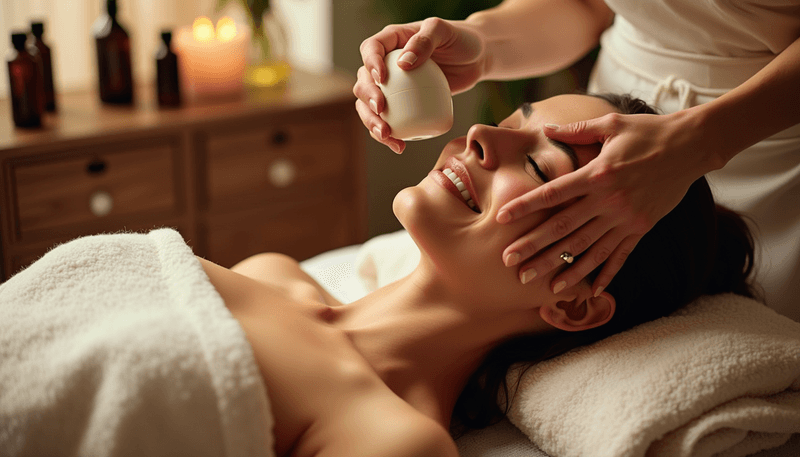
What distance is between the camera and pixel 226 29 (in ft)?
7.48

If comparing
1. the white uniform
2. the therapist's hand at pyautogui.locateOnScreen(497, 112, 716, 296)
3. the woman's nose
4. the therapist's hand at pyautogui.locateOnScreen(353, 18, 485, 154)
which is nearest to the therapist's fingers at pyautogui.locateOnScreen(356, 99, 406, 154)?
the therapist's hand at pyautogui.locateOnScreen(353, 18, 485, 154)

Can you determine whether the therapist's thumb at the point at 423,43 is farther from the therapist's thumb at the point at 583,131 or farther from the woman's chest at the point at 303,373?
the woman's chest at the point at 303,373

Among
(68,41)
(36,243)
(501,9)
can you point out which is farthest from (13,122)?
(501,9)

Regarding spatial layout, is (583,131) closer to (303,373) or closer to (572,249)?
(572,249)

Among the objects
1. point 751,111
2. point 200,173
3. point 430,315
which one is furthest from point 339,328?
point 200,173

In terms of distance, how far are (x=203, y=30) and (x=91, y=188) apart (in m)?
0.59

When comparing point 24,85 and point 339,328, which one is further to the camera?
point 24,85

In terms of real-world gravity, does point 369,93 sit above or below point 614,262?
above

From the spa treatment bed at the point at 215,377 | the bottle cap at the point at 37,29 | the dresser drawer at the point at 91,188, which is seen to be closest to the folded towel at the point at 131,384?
the spa treatment bed at the point at 215,377

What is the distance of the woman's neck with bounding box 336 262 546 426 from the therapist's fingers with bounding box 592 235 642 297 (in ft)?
0.46

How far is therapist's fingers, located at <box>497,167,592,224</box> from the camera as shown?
3.19 ft

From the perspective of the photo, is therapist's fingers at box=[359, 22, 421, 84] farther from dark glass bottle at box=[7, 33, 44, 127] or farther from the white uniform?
dark glass bottle at box=[7, 33, 44, 127]

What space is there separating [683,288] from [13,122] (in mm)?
1732

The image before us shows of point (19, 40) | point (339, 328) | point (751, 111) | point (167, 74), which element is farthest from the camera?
point (167, 74)
